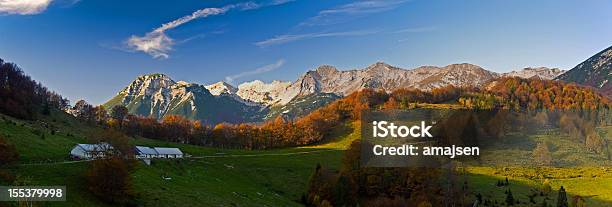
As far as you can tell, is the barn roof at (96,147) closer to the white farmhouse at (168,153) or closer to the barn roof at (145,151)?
the barn roof at (145,151)

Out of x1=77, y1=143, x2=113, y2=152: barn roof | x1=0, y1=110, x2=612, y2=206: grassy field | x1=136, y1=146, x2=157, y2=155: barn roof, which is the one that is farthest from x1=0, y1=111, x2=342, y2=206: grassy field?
x1=136, y1=146, x2=157, y2=155: barn roof

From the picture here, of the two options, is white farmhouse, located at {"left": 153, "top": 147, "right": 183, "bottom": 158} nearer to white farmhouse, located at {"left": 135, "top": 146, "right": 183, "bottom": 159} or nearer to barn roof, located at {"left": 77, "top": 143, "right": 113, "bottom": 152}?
white farmhouse, located at {"left": 135, "top": 146, "right": 183, "bottom": 159}

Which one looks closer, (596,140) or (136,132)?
(596,140)

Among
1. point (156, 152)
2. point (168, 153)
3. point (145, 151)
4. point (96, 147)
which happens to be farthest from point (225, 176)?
point (96, 147)

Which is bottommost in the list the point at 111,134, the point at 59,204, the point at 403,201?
the point at 403,201

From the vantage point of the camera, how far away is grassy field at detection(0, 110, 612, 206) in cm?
5803

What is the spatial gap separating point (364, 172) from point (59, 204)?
73.1 m

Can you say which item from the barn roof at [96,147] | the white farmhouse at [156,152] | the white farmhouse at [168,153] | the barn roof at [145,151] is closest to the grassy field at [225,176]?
the barn roof at [96,147]

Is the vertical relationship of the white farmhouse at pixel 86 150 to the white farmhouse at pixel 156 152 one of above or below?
above

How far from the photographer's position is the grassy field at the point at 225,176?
2285 inches

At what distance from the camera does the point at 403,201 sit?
9462 centimetres

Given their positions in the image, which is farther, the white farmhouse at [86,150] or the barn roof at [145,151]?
the barn roof at [145,151]

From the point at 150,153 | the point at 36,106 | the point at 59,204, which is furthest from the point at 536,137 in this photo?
the point at 36,106

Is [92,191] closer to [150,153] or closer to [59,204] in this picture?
[59,204]
